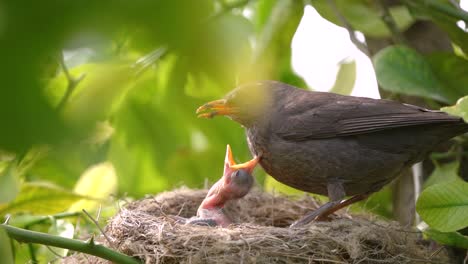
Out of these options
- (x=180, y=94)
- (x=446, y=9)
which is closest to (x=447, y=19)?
(x=446, y=9)

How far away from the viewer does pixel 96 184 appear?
352cm

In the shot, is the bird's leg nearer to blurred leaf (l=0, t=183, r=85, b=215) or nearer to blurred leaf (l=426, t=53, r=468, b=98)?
blurred leaf (l=426, t=53, r=468, b=98)

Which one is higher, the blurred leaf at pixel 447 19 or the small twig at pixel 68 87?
the small twig at pixel 68 87

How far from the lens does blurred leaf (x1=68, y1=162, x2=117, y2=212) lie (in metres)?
3.52

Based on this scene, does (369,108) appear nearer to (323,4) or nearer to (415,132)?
(415,132)

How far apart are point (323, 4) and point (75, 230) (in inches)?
72.5

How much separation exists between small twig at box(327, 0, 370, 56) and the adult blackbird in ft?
1.29

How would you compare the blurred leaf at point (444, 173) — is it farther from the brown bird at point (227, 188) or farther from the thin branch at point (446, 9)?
the brown bird at point (227, 188)

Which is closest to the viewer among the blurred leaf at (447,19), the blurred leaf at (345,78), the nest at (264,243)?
the nest at (264,243)

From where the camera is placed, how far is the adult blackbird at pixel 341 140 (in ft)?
10.9

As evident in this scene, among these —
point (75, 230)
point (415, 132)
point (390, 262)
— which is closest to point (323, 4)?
point (415, 132)

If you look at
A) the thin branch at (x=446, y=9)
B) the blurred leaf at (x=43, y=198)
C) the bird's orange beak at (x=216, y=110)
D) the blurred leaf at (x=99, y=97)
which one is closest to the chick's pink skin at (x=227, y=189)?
the bird's orange beak at (x=216, y=110)

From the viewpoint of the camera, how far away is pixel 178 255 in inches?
110

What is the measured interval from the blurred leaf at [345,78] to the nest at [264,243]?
3.24ft
